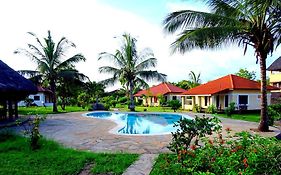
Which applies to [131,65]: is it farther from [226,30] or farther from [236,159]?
[236,159]

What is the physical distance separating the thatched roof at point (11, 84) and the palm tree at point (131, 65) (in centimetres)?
960

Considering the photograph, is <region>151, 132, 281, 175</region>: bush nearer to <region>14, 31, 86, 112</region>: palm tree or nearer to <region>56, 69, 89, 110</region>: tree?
<region>56, 69, 89, 110</region>: tree

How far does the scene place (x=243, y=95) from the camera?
25.0 meters

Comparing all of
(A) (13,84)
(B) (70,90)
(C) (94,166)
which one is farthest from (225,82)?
(C) (94,166)

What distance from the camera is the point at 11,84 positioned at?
586 inches

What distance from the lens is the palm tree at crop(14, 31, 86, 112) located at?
23016 millimetres

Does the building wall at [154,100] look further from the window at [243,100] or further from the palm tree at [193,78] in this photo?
the window at [243,100]

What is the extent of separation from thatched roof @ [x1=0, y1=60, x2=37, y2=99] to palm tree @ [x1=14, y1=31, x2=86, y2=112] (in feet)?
18.4

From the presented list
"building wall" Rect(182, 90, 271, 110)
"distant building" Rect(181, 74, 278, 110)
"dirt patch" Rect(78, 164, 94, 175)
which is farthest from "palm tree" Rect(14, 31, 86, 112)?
"dirt patch" Rect(78, 164, 94, 175)

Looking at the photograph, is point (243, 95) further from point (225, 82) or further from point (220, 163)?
point (220, 163)

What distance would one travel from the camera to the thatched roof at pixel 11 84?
14145mm

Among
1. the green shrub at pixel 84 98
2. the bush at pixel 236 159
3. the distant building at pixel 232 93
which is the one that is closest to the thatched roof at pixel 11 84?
the bush at pixel 236 159

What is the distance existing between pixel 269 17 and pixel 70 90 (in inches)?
885

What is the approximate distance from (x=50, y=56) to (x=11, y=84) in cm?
873
